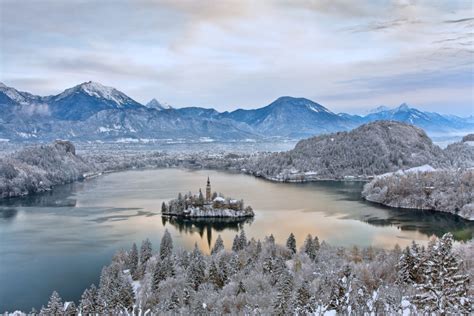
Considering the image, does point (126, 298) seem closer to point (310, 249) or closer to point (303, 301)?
point (303, 301)

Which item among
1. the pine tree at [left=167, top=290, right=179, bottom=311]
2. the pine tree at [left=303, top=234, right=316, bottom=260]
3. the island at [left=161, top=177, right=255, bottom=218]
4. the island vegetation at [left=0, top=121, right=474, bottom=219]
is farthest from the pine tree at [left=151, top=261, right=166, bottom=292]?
the island vegetation at [left=0, top=121, right=474, bottom=219]

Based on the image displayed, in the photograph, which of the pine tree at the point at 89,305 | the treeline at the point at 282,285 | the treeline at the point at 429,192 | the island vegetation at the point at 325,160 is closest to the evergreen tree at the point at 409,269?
the treeline at the point at 282,285

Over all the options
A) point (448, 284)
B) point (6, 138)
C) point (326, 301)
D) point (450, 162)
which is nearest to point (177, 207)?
point (326, 301)

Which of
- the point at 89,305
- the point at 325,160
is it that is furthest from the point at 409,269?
Result: the point at 325,160

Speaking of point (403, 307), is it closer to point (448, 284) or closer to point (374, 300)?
point (374, 300)

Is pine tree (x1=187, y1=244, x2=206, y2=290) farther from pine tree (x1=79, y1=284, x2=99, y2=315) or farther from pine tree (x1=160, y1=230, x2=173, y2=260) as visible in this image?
pine tree (x1=79, y1=284, x2=99, y2=315)

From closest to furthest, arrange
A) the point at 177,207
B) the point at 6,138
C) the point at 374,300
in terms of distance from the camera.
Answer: the point at 374,300
the point at 177,207
the point at 6,138
